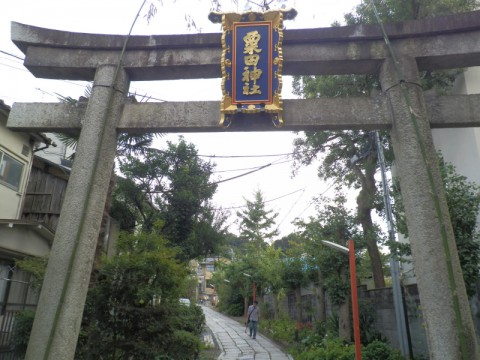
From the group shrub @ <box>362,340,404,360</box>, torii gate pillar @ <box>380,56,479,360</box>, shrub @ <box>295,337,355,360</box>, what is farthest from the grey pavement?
torii gate pillar @ <box>380,56,479,360</box>

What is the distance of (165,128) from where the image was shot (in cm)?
584

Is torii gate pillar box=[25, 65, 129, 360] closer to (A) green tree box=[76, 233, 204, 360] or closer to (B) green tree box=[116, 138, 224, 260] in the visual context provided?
(A) green tree box=[76, 233, 204, 360]

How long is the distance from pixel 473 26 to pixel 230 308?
3256cm

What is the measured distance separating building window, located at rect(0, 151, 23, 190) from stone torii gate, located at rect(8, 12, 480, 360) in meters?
5.62

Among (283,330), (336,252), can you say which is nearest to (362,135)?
(336,252)

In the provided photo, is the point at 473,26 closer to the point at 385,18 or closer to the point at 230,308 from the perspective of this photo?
the point at 385,18

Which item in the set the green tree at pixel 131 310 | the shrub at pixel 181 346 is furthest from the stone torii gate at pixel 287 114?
the shrub at pixel 181 346

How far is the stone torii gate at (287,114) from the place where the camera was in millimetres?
4836

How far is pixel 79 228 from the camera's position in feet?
17.1

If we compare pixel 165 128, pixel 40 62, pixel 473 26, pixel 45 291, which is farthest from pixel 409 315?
pixel 40 62

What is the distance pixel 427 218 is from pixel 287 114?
232 centimetres

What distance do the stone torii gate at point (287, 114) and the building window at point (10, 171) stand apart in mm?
5622

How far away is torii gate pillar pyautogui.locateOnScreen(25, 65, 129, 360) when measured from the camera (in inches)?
191

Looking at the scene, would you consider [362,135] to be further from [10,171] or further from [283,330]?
[10,171]
